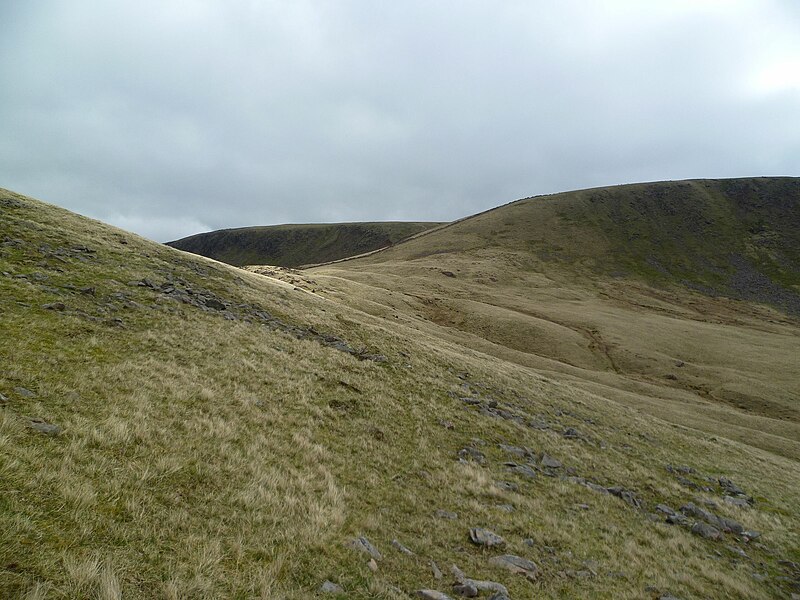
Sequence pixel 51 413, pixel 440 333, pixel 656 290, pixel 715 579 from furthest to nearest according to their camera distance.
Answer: pixel 656 290, pixel 440 333, pixel 715 579, pixel 51 413

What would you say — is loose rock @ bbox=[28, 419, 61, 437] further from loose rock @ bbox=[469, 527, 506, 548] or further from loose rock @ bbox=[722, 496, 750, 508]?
loose rock @ bbox=[722, 496, 750, 508]

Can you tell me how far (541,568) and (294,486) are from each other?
6.62 metres

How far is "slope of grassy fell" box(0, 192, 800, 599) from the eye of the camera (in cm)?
700

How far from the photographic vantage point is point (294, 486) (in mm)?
10406

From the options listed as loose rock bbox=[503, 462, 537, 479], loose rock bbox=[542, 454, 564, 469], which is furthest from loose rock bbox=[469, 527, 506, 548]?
loose rock bbox=[542, 454, 564, 469]

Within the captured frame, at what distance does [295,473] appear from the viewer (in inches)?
436

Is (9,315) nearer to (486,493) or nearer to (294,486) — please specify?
(294,486)

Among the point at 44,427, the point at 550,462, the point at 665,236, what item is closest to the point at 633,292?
the point at 665,236

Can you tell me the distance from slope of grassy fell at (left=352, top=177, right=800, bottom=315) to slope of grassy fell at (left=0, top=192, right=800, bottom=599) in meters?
98.0

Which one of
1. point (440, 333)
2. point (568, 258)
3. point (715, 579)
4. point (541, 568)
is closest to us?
point (541, 568)

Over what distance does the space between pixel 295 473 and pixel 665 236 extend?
16034cm

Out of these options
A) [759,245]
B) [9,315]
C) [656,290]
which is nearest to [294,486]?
[9,315]

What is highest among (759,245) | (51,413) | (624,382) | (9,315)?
(759,245)

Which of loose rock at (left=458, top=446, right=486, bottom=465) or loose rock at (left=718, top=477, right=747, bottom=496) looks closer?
loose rock at (left=458, top=446, right=486, bottom=465)
